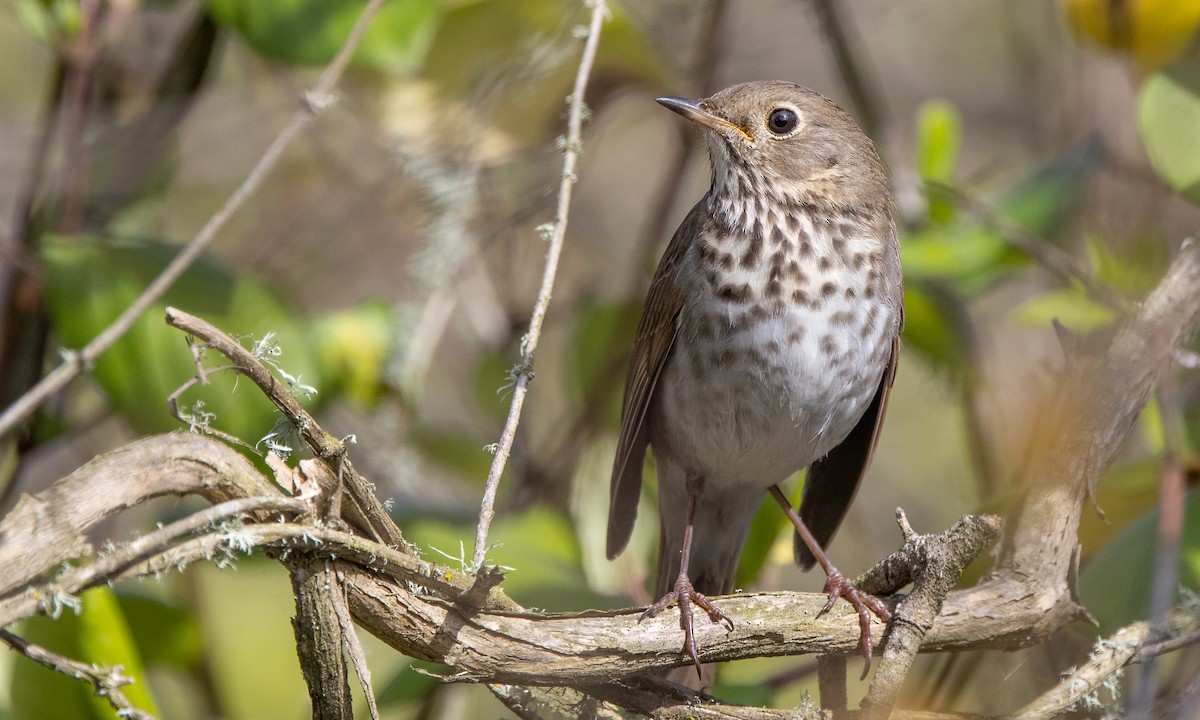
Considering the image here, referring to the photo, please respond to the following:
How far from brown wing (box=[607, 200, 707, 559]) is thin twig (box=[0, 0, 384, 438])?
3.18ft

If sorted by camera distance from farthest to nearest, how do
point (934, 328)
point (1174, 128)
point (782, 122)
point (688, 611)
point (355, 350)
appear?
1. point (934, 328)
2. point (355, 350)
3. point (782, 122)
4. point (1174, 128)
5. point (688, 611)

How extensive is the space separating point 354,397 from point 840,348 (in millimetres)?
1344

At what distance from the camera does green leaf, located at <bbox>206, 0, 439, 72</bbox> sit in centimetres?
283

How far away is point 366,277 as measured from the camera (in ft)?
15.9

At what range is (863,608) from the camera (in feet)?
8.16

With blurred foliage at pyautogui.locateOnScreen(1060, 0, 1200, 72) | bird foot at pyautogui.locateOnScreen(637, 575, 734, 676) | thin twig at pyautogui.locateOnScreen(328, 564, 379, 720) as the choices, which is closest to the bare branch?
thin twig at pyautogui.locateOnScreen(328, 564, 379, 720)

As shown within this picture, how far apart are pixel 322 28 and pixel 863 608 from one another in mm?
1760

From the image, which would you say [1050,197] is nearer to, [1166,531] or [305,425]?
[1166,531]

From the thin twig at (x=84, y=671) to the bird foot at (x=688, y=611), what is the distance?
35.9 inches

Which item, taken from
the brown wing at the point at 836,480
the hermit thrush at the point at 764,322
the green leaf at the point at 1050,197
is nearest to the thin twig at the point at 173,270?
the hermit thrush at the point at 764,322

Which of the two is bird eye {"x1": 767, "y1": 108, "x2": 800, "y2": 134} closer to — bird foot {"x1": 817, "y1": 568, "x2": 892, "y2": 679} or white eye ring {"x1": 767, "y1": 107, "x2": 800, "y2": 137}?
white eye ring {"x1": 767, "y1": 107, "x2": 800, "y2": 137}

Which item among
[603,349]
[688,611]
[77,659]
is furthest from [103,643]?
[603,349]

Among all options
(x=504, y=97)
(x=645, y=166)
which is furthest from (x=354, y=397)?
(x=645, y=166)

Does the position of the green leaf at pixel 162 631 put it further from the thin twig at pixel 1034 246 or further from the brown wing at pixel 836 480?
the thin twig at pixel 1034 246
